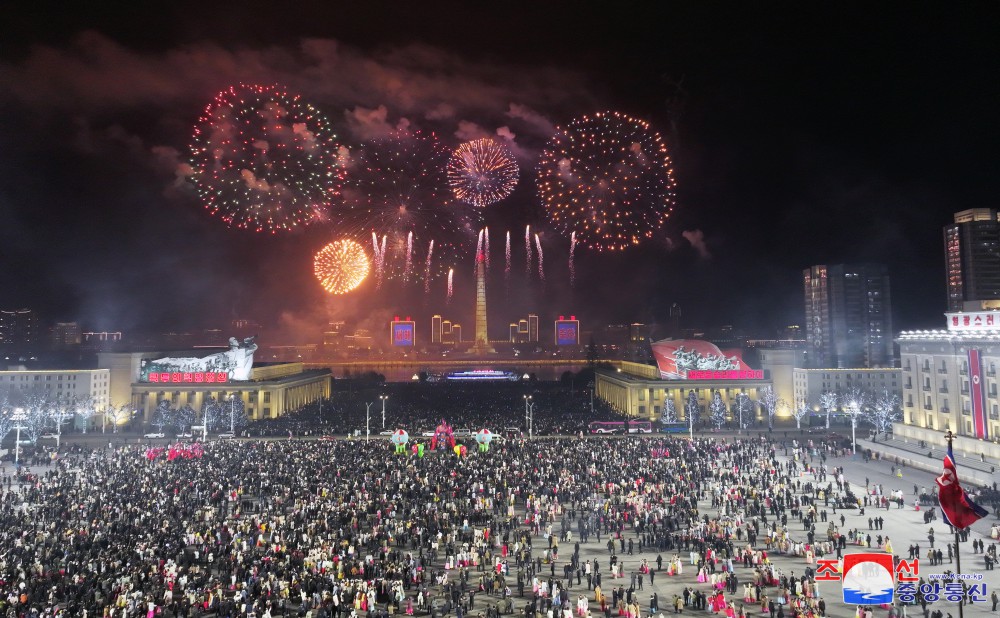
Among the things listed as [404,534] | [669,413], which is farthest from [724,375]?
[404,534]

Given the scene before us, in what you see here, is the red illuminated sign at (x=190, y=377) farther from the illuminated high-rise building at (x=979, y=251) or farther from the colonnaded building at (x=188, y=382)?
the illuminated high-rise building at (x=979, y=251)

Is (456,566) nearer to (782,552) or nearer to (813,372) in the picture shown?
(782,552)

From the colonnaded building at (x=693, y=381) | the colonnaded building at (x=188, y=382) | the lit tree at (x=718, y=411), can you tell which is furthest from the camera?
the colonnaded building at (x=188, y=382)

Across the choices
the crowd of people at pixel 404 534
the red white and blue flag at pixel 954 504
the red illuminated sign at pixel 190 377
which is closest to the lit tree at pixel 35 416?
the red illuminated sign at pixel 190 377

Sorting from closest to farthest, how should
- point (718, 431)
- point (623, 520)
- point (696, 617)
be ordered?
point (696, 617)
point (623, 520)
point (718, 431)

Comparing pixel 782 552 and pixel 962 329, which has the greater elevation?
pixel 962 329

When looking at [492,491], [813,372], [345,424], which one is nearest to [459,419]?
[345,424]
